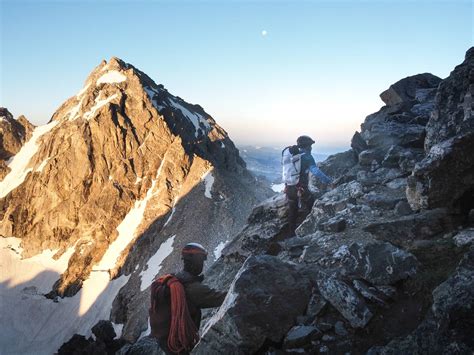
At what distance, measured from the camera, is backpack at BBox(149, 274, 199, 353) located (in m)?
6.86

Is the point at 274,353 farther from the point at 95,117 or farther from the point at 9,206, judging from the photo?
the point at 9,206

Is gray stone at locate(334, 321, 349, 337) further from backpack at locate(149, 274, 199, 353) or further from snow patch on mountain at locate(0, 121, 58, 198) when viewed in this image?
snow patch on mountain at locate(0, 121, 58, 198)

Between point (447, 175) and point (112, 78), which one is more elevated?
point (112, 78)

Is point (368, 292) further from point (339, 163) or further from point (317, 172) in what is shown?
point (339, 163)

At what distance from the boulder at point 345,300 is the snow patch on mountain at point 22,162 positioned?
9949cm

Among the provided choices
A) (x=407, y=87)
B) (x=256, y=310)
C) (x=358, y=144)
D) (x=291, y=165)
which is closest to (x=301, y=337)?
(x=256, y=310)

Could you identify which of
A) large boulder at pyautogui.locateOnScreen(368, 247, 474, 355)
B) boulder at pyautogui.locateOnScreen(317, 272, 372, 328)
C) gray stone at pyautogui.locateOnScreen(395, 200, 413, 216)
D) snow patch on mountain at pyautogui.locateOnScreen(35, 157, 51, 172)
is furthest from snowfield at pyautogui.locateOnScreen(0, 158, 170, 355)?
large boulder at pyautogui.locateOnScreen(368, 247, 474, 355)

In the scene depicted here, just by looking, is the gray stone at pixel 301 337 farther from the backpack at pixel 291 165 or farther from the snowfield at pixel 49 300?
the snowfield at pixel 49 300

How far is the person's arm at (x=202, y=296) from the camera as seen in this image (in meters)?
7.07

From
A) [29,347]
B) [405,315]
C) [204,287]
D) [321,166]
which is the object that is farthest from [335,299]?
[29,347]

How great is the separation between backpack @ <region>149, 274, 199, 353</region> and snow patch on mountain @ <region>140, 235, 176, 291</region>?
55.5 meters

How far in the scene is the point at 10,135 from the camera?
327 ft

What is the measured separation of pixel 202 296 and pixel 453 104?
1280 cm

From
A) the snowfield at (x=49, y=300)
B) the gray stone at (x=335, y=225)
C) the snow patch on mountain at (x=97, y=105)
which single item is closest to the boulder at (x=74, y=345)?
the snowfield at (x=49, y=300)
